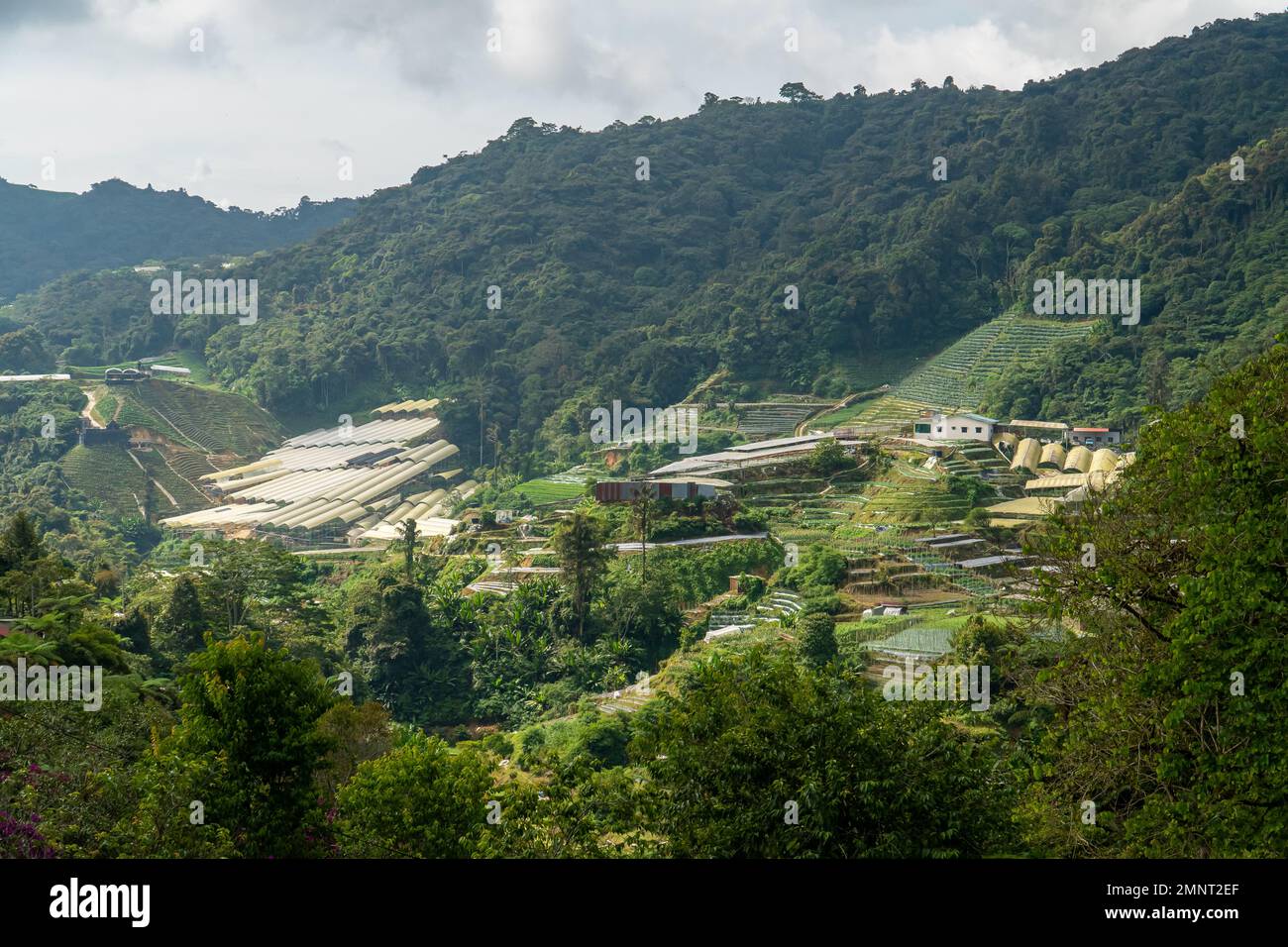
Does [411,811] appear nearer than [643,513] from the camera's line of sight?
Yes

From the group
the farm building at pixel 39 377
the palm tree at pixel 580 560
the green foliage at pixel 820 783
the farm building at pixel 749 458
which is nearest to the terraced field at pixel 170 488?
the farm building at pixel 39 377

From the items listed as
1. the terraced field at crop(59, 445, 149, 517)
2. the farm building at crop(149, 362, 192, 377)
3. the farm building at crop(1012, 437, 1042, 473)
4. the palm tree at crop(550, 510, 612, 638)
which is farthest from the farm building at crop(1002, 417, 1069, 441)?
the farm building at crop(149, 362, 192, 377)

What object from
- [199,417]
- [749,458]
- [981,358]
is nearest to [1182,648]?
[749,458]

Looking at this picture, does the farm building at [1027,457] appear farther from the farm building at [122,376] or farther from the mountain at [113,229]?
the mountain at [113,229]

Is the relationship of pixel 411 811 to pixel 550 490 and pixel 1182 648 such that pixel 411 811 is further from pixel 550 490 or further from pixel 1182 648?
pixel 550 490

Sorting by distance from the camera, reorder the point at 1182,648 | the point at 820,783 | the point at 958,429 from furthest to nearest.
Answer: the point at 958,429 < the point at 820,783 < the point at 1182,648
